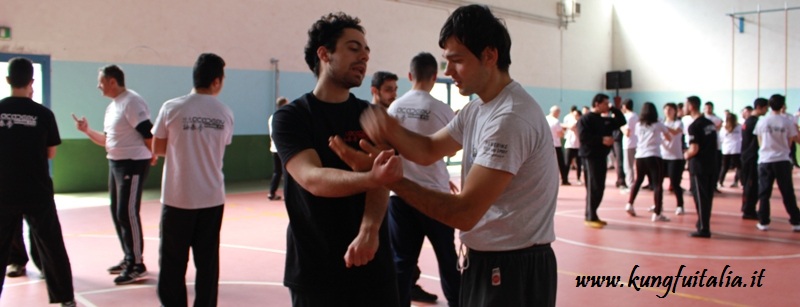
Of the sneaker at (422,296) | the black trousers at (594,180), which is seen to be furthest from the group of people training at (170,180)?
the black trousers at (594,180)

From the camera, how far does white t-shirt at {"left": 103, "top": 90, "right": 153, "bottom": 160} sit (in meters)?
6.00

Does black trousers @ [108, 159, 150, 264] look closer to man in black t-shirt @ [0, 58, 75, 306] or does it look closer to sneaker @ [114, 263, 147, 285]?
sneaker @ [114, 263, 147, 285]

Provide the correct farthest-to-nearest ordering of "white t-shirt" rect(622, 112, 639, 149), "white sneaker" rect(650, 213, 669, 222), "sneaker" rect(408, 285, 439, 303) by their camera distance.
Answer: "white t-shirt" rect(622, 112, 639, 149)
"white sneaker" rect(650, 213, 669, 222)
"sneaker" rect(408, 285, 439, 303)

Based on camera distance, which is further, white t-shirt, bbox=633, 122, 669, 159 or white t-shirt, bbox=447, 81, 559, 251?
white t-shirt, bbox=633, 122, 669, 159

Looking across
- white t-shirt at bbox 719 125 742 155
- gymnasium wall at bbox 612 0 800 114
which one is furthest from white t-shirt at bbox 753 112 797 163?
gymnasium wall at bbox 612 0 800 114

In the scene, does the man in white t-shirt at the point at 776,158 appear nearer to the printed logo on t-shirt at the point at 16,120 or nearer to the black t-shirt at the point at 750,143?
the black t-shirt at the point at 750,143

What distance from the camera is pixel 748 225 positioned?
9.41 m

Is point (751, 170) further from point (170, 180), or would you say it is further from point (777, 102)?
point (170, 180)

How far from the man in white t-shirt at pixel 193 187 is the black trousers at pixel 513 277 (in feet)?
8.06

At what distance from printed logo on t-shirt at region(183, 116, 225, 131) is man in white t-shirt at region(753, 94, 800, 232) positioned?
734cm

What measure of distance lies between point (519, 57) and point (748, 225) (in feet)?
40.4

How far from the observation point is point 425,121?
16.5 feet

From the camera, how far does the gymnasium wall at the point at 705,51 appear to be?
2025 centimetres

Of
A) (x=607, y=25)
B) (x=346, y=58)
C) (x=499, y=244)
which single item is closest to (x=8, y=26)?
(x=346, y=58)
